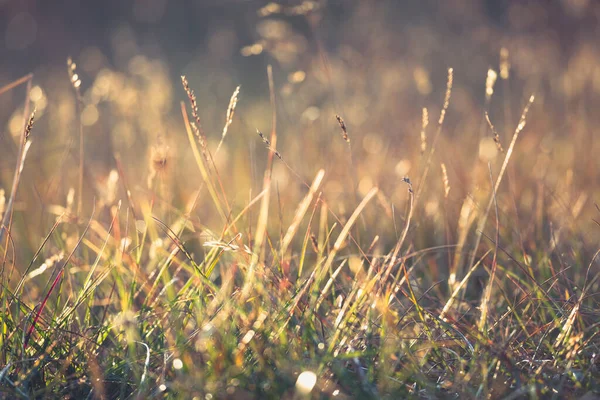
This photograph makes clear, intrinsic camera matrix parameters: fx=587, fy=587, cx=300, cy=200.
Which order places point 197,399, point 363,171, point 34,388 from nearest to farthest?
point 197,399 → point 34,388 → point 363,171

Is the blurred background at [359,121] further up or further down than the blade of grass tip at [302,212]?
further down

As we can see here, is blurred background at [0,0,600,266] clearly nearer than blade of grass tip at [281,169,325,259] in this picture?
No

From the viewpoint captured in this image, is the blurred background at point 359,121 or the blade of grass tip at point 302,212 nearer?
the blade of grass tip at point 302,212

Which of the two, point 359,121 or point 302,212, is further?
point 359,121

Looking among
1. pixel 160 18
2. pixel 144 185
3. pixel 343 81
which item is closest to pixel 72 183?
pixel 144 185

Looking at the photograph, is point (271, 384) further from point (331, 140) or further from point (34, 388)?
point (331, 140)

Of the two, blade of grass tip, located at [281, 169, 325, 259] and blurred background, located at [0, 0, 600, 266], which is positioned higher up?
blade of grass tip, located at [281, 169, 325, 259]

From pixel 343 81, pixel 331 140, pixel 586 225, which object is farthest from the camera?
pixel 343 81

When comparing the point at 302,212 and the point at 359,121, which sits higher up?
the point at 302,212
